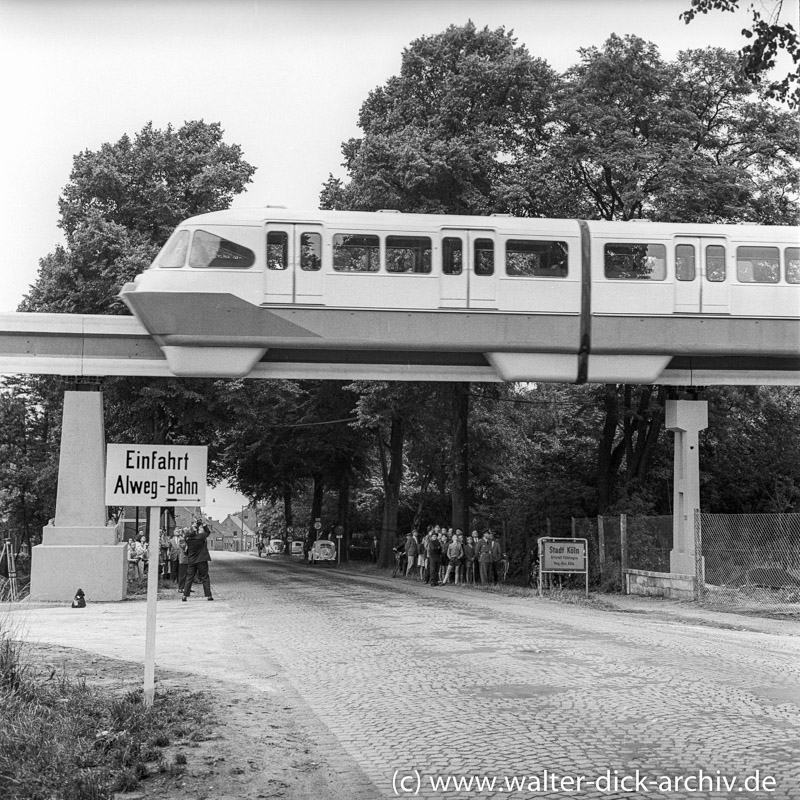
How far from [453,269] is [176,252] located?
5.57 m

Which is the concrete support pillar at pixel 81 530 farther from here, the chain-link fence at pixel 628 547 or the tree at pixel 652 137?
the tree at pixel 652 137

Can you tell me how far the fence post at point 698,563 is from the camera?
23234 mm

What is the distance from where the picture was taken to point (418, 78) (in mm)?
34500

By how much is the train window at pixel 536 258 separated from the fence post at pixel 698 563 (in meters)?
6.25

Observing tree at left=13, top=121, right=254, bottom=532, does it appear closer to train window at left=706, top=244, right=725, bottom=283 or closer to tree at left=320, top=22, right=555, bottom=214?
tree at left=320, top=22, right=555, bottom=214

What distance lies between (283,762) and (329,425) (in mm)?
36128

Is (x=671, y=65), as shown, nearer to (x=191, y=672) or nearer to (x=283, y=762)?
(x=191, y=672)

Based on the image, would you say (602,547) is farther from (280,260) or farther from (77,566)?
(77,566)

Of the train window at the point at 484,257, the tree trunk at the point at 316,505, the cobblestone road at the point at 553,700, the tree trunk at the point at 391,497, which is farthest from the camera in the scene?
the tree trunk at the point at 316,505

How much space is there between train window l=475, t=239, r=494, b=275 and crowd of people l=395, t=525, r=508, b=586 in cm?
982

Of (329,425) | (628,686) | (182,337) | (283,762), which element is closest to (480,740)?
(283,762)

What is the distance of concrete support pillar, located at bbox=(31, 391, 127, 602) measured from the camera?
936 inches

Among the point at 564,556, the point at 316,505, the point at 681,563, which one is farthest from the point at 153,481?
the point at 316,505

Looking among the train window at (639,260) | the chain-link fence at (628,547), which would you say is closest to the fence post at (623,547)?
the chain-link fence at (628,547)
